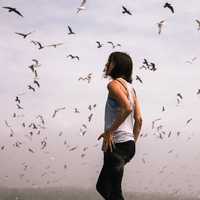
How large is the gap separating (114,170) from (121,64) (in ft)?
6.21

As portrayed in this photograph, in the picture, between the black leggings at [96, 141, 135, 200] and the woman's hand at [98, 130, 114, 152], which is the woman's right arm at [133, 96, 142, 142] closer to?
the black leggings at [96, 141, 135, 200]

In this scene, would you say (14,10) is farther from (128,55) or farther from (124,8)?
(128,55)

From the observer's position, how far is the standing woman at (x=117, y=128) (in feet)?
36.2

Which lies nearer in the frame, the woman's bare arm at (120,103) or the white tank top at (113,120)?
the woman's bare arm at (120,103)

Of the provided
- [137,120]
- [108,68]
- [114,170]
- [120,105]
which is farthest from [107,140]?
[108,68]

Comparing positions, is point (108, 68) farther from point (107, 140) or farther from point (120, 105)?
point (107, 140)

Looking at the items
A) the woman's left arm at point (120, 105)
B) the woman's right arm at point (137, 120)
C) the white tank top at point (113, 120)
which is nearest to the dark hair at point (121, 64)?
the white tank top at point (113, 120)

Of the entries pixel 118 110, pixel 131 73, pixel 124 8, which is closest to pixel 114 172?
pixel 118 110

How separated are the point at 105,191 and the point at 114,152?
0.74 m

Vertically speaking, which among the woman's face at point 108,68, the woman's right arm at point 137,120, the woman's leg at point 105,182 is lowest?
the woman's leg at point 105,182

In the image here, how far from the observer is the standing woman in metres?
11.0

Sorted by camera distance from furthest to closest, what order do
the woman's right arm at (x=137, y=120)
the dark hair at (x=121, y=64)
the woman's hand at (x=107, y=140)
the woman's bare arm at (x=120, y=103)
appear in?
the woman's right arm at (x=137, y=120) → the dark hair at (x=121, y=64) → the woman's hand at (x=107, y=140) → the woman's bare arm at (x=120, y=103)

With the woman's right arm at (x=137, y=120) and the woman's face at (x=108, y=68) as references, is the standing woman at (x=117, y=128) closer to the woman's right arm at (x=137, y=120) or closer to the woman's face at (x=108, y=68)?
the woman's face at (x=108, y=68)

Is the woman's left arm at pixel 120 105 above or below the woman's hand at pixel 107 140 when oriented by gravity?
above
